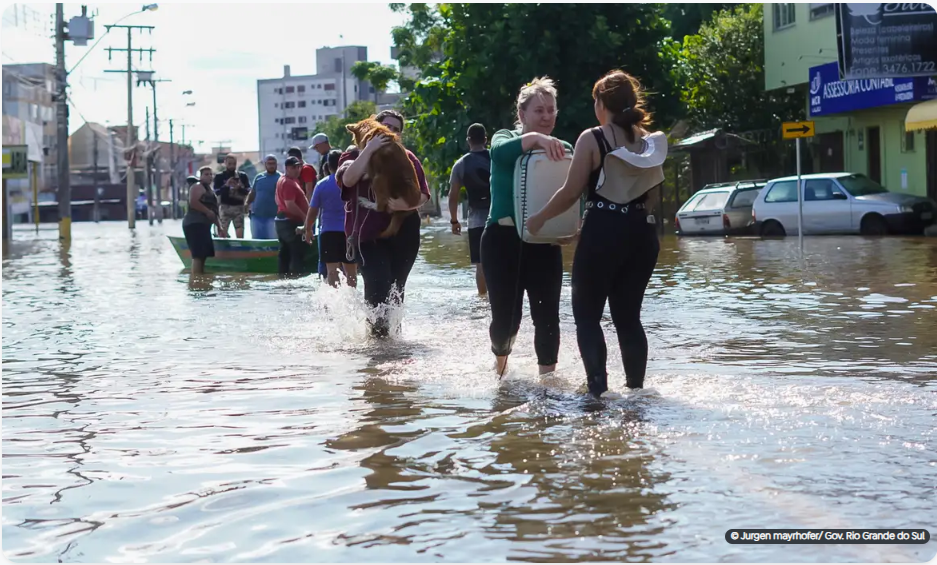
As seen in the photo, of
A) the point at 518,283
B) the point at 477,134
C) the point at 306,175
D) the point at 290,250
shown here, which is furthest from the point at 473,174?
the point at 290,250

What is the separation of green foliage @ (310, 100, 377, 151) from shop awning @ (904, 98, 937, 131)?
6192 centimetres

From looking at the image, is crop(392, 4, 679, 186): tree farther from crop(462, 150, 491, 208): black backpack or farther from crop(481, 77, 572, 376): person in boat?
crop(481, 77, 572, 376): person in boat

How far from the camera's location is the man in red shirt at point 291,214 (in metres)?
17.1

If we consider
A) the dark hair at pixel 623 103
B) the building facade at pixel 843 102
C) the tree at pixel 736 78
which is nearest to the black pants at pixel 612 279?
the dark hair at pixel 623 103

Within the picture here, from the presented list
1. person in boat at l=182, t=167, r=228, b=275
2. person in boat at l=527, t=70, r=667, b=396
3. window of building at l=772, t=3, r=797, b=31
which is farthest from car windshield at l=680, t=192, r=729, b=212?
person in boat at l=527, t=70, r=667, b=396

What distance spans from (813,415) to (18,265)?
2110 centimetres

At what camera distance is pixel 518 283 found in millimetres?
7391

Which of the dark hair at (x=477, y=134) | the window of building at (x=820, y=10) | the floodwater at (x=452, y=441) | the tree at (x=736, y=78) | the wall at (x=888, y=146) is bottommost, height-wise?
the floodwater at (x=452, y=441)

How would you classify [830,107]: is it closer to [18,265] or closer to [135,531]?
[18,265]

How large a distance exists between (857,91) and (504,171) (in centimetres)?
2651

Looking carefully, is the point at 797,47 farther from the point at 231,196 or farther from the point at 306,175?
the point at 306,175

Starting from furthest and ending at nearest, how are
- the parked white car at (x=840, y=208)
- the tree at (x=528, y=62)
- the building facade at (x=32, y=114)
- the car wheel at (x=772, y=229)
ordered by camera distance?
the building facade at (x=32, y=114) → the tree at (x=528, y=62) → the car wheel at (x=772, y=229) → the parked white car at (x=840, y=208)

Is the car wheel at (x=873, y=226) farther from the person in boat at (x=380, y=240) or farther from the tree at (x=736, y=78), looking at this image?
the person in boat at (x=380, y=240)

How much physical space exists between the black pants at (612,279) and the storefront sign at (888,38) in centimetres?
2155
